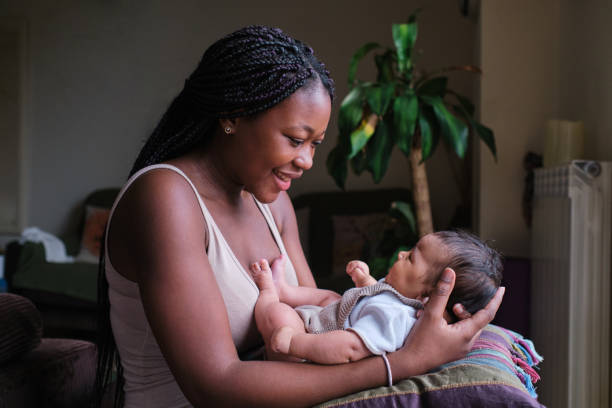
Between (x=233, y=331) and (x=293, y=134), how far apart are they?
40 cm

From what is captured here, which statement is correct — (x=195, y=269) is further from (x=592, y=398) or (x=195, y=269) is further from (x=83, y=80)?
(x=83, y=80)

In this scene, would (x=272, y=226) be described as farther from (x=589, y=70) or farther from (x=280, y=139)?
(x=589, y=70)

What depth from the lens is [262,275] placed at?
111 centimetres

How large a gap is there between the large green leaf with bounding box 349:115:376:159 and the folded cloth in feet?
9.77

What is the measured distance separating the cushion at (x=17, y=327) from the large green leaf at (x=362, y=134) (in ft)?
4.69

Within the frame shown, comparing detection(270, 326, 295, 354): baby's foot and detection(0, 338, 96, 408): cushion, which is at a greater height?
detection(270, 326, 295, 354): baby's foot

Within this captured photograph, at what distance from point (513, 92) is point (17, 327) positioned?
2383mm

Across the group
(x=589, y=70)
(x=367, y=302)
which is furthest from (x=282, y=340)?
(x=589, y=70)

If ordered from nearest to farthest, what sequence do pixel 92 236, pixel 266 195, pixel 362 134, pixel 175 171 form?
pixel 175 171 → pixel 266 195 → pixel 362 134 → pixel 92 236

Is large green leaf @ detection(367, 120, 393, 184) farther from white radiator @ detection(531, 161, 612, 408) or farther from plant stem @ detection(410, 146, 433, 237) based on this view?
white radiator @ detection(531, 161, 612, 408)

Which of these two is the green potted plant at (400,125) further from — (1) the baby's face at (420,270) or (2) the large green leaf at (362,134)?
(1) the baby's face at (420,270)

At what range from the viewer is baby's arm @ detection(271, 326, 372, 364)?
0.87 m

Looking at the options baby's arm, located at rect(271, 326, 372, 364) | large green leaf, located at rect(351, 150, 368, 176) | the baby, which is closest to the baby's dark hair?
the baby

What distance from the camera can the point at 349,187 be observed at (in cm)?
470
